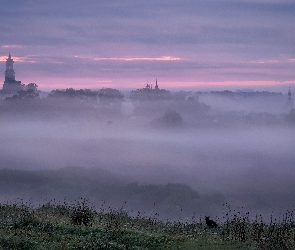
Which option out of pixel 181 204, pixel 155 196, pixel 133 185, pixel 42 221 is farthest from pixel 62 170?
pixel 42 221

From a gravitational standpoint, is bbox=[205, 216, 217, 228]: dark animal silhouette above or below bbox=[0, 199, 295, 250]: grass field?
below

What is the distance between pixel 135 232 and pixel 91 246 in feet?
15.7

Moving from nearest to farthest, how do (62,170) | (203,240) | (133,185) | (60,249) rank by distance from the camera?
(60,249) < (203,240) < (133,185) < (62,170)

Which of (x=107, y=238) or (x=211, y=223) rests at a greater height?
(x=107, y=238)

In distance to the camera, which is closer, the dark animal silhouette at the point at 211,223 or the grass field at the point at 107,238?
the grass field at the point at 107,238

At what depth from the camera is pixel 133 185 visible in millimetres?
152875

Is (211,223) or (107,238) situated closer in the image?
(107,238)

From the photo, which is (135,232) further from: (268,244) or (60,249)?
(268,244)

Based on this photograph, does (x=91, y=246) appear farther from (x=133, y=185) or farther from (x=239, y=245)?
(x=133, y=185)

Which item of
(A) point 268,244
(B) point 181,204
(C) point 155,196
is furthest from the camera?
(C) point 155,196

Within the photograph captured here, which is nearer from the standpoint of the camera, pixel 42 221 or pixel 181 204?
pixel 42 221

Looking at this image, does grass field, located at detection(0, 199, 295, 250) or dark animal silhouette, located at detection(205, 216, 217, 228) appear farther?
dark animal silhouette, located at detection(205, 216, 217, 228)

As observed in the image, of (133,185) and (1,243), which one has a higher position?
(1,243)

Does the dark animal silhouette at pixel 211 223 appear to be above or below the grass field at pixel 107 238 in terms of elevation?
below
